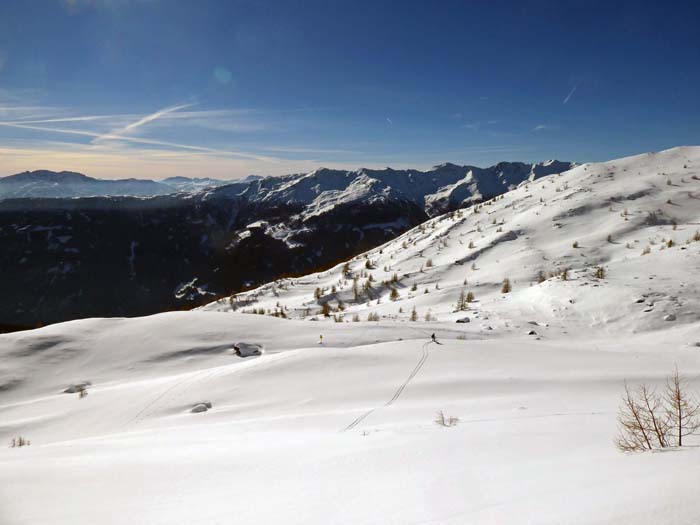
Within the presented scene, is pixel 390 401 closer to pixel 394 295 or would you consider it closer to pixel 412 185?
pixel 394 295

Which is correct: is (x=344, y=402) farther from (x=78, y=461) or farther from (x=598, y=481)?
(x=598, y=481)

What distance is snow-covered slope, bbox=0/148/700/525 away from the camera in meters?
2.21

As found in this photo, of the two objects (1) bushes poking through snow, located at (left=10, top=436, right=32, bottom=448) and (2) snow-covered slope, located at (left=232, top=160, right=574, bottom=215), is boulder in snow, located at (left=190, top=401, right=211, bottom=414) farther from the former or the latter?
(2) snow-covered slope, located at (left=232, top=160, right=574, bottom=215)

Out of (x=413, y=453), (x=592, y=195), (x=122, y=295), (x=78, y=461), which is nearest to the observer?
(x=413, y=453)

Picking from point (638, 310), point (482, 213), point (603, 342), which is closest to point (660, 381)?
point (603, 342)

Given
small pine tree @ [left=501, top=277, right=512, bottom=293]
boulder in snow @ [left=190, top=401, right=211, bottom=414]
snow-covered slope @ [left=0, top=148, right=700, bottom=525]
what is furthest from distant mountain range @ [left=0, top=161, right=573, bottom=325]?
boulder in snow @ [left=190, top=401, right=211, bottom=414]

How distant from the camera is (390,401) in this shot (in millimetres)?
5254

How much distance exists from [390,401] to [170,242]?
104801 millimetres

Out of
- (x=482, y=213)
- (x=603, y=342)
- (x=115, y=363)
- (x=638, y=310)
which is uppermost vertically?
(x=482, y=213)

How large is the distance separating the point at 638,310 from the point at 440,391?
5924 mm

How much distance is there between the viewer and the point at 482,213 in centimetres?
2144

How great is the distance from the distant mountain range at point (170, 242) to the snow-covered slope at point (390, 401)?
58.3 metres

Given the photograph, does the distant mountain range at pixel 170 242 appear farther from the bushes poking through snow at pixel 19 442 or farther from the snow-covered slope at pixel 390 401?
the bushes poking through snow at pixel 19 442

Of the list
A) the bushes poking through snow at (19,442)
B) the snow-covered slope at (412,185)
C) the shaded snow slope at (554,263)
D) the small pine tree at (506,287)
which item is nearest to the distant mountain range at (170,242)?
the snow-covered slope at (412,185)
